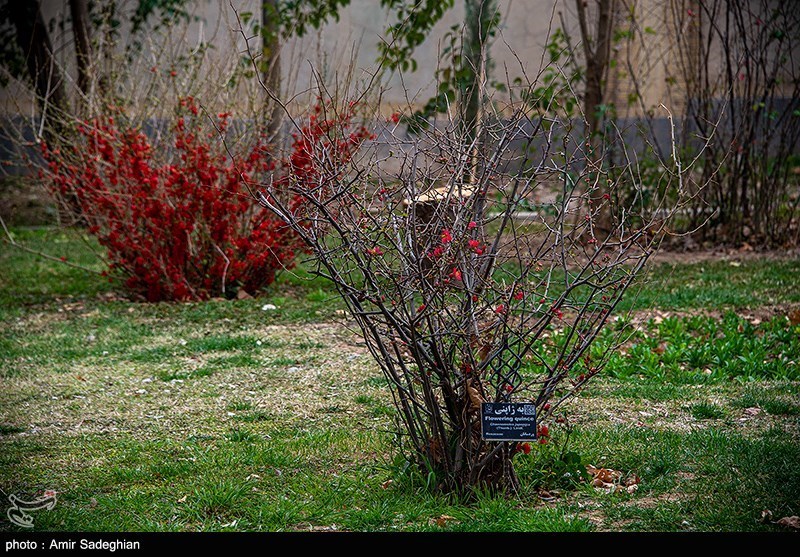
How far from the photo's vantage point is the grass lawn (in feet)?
12.7

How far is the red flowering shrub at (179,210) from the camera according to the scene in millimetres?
8352

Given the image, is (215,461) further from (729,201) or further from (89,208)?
(729,201)

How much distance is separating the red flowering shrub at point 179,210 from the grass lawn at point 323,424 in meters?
0.42

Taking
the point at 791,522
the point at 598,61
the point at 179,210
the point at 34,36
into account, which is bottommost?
the point at 791,522

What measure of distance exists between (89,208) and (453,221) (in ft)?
18.8

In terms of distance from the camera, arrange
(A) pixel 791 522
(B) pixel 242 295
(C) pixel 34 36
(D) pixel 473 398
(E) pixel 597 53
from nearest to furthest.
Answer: (A) pixel 791 522 < (D) pixel 473 398 < (B) pixel 242 295 < (E) pixel 597 53 < (C) pixel 34 36

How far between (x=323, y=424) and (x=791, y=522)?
8.31 ft

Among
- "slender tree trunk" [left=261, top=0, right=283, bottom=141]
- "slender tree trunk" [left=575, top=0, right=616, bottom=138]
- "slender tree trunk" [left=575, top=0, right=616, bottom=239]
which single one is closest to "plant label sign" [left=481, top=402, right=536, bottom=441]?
"slender tree trunk" [left=261, top=0, right=283, bottom=141]

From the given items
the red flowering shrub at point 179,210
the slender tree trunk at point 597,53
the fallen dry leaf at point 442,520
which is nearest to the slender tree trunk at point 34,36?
the red flowering shrub at point 179,210

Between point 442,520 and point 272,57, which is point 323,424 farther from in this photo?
point 272,57

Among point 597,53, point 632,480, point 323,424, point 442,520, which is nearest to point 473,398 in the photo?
point 442,520

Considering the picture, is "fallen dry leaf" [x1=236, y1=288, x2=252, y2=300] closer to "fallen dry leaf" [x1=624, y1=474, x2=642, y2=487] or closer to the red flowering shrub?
the red flowering shrub

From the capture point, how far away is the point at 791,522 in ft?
11.8
